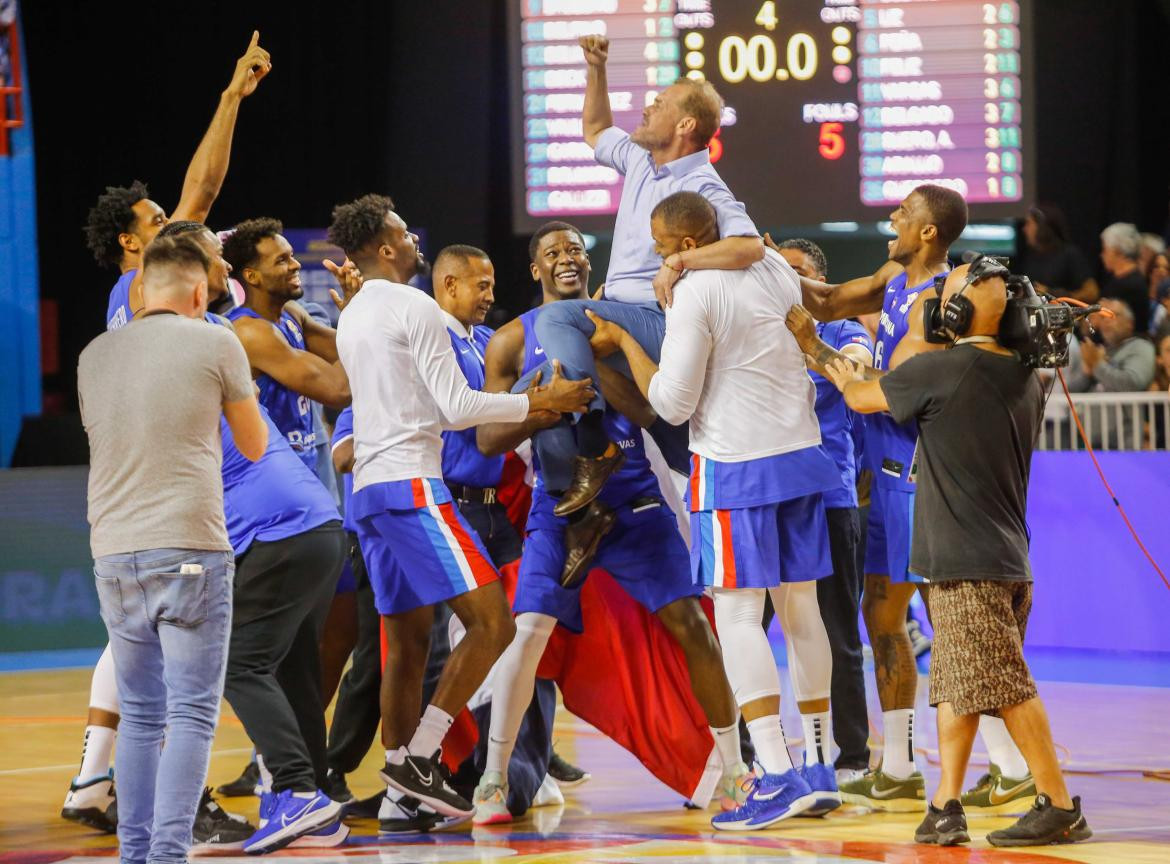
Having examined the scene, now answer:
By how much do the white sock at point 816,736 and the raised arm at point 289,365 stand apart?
6.08ft

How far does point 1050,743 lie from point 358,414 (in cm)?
236

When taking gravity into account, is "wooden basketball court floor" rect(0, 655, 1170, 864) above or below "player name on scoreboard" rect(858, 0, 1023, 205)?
below

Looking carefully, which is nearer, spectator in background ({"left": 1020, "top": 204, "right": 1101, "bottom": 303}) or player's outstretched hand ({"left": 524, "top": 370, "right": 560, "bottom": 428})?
player's outstretched hand ({"left": 524, "top": 370, "right": 560, "bottom": 428})

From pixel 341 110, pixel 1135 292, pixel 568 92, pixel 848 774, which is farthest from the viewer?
pixel 341 110

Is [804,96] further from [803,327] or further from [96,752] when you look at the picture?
[96,752]

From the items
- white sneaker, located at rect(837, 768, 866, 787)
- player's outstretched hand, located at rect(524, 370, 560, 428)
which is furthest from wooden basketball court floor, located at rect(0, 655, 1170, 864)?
player's outstretched hand, located at rect(524, 370, 560, 428)

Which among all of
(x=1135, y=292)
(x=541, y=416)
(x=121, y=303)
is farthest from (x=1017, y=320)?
(x=1135, y=292)

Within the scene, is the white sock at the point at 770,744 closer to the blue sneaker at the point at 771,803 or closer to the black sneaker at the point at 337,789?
the blue sneaker at the point at 771,803

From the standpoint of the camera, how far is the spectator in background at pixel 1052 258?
41.0ft

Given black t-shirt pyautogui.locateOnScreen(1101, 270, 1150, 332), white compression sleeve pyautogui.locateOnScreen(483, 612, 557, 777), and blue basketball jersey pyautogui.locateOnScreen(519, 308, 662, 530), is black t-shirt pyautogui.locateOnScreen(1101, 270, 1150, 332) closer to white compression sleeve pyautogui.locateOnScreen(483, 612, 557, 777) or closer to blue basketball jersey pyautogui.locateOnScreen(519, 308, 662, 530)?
blue basketball jersey pyautogui.locateOnScreen(519, 308, 662, 530)

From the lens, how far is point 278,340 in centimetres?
611

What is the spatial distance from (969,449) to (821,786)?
48.9 inches

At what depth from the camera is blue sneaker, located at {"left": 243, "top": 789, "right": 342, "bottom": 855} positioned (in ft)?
18.0

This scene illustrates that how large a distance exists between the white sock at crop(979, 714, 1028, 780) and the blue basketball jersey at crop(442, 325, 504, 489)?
1.87 metres
